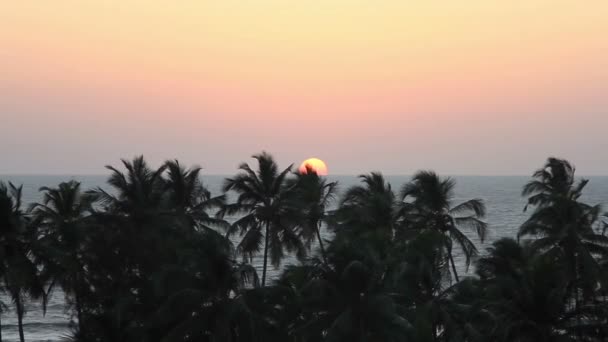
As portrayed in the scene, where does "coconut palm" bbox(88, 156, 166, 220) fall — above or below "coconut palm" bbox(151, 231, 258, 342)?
above

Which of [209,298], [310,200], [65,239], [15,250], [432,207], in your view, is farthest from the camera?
[310,200]

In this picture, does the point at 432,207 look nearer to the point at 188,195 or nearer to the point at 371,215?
the point at 371,215

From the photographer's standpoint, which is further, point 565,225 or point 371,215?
point 371,215

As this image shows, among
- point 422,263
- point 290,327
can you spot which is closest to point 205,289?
point 290,327

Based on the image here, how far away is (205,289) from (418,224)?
72.1ft

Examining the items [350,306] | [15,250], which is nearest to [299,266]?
[350,306]

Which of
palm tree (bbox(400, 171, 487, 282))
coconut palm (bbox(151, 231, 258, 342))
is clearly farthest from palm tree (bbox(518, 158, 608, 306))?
coconut palm (bbox(151, 231, 258, 342))

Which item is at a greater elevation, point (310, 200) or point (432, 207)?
point (310, 200)

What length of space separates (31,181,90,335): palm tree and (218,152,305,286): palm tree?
33.1 ft

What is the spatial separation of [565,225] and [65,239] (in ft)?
98.9

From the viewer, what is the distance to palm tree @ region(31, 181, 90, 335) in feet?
148

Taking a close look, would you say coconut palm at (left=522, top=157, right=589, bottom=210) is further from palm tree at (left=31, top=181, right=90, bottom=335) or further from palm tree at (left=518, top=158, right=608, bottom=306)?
palm tree at (left=31, top=181, right=90, bottom=335)

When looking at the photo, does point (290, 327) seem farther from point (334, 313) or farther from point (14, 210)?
point (14, 210)

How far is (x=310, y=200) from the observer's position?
59.3m
